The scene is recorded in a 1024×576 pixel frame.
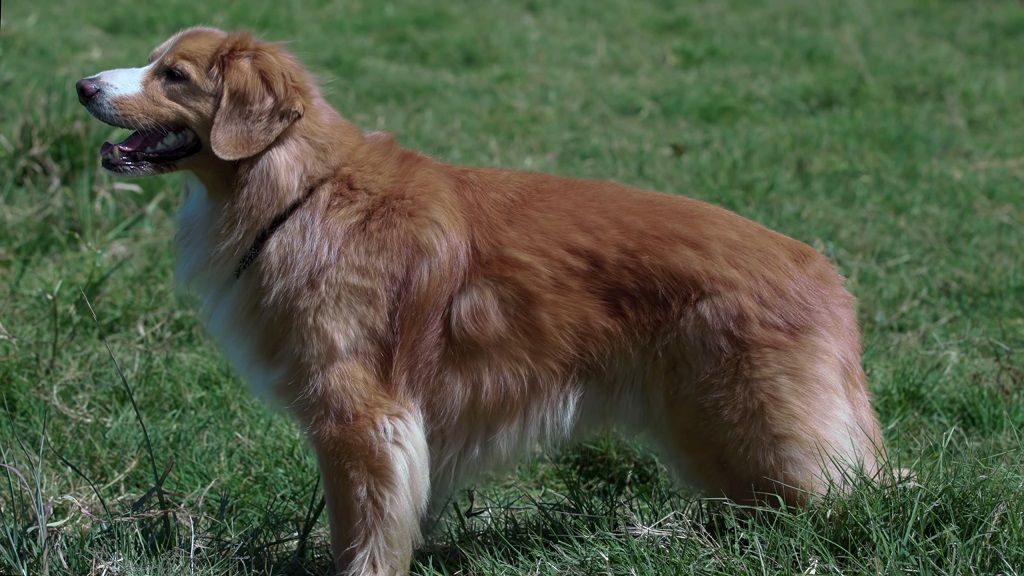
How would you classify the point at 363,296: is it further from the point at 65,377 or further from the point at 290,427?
the point at 65,377

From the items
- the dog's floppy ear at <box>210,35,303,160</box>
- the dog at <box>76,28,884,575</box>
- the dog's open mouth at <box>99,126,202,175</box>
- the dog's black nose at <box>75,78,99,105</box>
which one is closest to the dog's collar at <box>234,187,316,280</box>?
the dog at <box>76,28,884,575</box>

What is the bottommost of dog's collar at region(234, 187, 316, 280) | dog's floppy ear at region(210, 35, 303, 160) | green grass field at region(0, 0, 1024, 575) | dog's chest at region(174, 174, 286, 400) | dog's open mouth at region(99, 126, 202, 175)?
green grass field at region(0, 0, 1024, 575)

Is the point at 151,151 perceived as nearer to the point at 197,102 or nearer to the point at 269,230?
the point at 197,102

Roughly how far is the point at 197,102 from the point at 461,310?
1083 mm

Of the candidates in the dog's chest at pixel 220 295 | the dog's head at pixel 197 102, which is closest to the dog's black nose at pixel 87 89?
the dog's head at pixel 197 102

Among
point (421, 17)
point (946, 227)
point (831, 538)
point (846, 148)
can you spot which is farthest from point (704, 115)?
point (831, 538)

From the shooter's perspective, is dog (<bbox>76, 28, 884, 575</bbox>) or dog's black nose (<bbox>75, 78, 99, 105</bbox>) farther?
dog's black nose (<bbox>75, 78, 99, 105</bbox>)

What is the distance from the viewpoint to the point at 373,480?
119 inches

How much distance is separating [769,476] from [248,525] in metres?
1.81

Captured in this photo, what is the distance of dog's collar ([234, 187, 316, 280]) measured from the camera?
3148mm

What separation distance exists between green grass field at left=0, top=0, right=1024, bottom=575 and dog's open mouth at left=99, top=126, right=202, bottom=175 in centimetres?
58

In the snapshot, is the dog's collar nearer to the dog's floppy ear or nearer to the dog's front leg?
the dog's floppy ear

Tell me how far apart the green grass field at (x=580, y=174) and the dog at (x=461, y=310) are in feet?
0.87

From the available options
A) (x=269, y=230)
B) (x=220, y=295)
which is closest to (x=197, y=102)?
(x=269, y=230)
